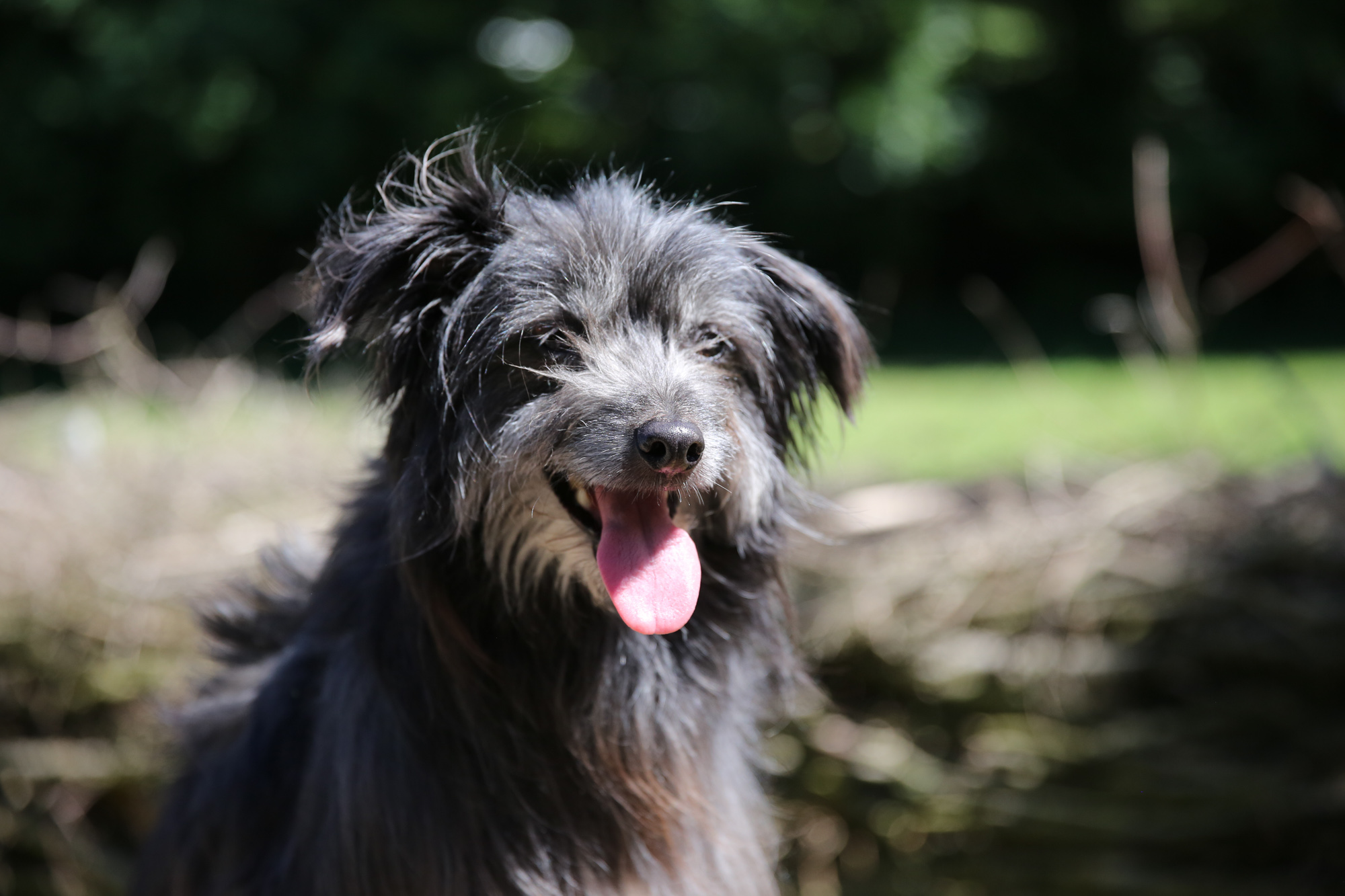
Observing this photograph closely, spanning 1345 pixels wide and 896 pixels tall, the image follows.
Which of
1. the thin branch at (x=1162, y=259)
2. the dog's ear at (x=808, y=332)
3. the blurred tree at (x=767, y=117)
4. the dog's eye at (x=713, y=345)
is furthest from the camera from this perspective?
the blurred tree at (x=767, y=117)

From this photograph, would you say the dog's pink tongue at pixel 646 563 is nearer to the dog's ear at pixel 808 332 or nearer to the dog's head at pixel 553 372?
the dog's head at pixel 553 372

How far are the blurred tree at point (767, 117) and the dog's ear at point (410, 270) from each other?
1161cm

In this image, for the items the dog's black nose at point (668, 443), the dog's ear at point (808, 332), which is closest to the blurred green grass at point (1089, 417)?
the dog's ear at point (808, 332)

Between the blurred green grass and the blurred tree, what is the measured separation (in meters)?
2.58

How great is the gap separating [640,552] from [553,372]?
40cm

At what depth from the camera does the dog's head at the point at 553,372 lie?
222cm

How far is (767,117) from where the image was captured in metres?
15.3

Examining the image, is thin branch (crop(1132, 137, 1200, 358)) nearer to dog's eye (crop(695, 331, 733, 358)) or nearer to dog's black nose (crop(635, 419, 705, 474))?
dog's eye (crop(695, 331, 733, 358))

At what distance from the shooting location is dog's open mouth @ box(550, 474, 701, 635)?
2.19 m

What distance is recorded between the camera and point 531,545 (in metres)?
2.37

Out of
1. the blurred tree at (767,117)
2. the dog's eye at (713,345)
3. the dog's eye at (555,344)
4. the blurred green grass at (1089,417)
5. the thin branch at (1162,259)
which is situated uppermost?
the blurred tree at (767,117)

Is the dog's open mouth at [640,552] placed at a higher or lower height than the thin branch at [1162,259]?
lower

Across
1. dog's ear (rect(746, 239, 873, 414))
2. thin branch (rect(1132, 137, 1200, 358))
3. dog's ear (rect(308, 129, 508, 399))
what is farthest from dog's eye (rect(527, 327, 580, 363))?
thin branch (rect(1132, 137, 1200, 358))

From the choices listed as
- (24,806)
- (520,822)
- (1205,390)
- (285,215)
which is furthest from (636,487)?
(285,215)
